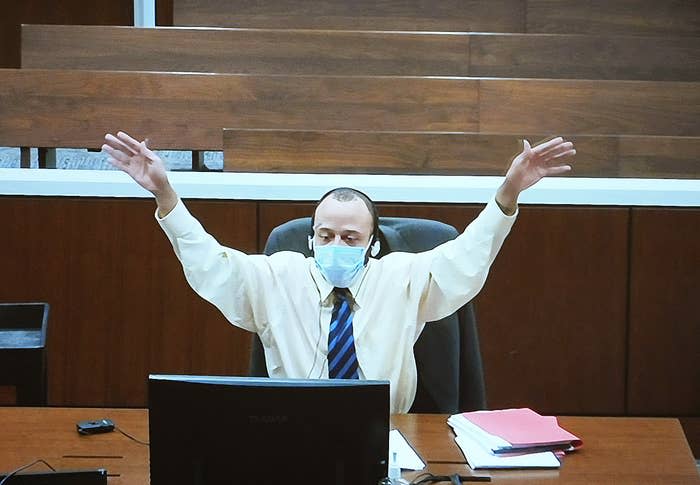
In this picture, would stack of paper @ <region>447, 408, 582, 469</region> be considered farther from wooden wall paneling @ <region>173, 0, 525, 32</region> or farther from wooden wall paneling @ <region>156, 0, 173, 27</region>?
wooden wall paneling @ <region>156, 0, 173, 27</region>

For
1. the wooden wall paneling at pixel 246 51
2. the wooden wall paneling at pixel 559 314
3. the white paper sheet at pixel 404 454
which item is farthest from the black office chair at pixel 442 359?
the wooden wall paneling at pixel 246 51

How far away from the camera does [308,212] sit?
11.1 feet

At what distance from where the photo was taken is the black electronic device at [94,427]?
6.66ft

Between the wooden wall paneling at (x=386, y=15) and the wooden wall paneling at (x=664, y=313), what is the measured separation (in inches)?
58.4

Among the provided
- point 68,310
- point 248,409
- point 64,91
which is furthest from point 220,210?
point 248,409

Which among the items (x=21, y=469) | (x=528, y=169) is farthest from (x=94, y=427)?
(x=528, y=169)

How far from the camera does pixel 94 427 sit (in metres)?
2.04

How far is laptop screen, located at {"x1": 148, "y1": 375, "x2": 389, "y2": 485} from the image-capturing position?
160 cm

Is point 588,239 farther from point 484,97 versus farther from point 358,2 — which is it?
point 358,2

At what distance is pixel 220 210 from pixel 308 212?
0.28 meters

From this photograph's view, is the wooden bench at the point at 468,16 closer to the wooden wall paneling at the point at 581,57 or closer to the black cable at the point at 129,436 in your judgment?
the wooden wall paneling at the point at 581,57

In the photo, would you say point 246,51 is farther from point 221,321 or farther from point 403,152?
point 221,321

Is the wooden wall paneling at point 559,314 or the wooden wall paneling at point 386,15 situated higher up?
the wooden wall paneling at point 386,15

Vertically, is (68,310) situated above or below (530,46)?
below
